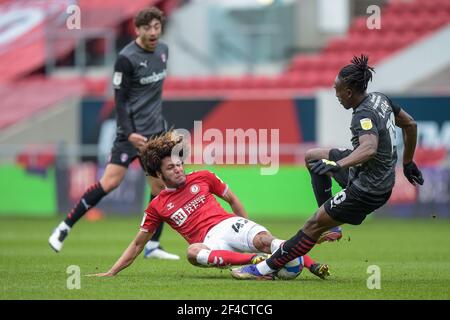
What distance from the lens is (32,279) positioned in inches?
361

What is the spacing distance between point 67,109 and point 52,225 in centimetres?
571

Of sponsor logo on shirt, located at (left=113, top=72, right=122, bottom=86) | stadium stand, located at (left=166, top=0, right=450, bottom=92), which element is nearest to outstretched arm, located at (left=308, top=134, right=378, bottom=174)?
sponsor logo on shirt, located at (left=113, top=72, right=122, bottom=86)

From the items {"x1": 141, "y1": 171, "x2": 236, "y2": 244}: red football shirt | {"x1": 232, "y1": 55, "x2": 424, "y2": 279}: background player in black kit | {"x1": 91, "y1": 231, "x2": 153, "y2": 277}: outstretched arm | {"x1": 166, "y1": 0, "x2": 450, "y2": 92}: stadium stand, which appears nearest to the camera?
{"x1": 232, "y1": 55, "x2": 424, "y2": 279}: background player in black kit

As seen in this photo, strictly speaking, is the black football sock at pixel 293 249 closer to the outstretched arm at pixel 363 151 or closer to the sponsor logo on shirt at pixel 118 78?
the outstretched arm at pixel 363 151

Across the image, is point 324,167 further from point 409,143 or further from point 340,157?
point 409,143

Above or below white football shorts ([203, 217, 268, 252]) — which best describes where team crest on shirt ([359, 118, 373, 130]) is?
above

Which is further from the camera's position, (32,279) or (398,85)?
(398,85)

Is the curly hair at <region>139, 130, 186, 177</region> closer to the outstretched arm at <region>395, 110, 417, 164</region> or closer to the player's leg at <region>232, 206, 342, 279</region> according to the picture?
the player's leg at <region>232, 206, 342, 279</region>

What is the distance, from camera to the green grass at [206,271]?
804 cm

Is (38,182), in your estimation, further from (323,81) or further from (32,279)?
(32,279)

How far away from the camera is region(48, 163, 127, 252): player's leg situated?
456 inches

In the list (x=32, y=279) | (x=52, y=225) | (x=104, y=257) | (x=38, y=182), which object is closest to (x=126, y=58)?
(x=104, y=257)

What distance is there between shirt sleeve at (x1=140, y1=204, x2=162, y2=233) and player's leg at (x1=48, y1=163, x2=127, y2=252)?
2.43 metres

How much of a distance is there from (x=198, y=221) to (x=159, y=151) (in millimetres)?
721
